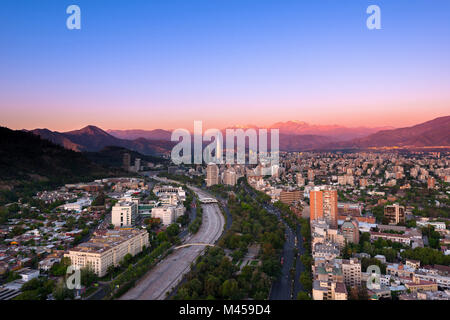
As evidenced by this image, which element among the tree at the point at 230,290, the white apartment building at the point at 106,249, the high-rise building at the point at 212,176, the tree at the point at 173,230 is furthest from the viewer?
the high-rise building at the point at 212,176

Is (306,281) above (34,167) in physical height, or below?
below

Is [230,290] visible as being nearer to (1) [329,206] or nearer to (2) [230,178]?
(1) [329,206]

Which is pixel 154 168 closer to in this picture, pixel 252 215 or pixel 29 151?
pixel 29 151

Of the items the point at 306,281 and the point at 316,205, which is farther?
the point at 316,205

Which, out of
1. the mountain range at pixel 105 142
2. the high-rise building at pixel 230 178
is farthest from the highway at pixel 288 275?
the mountain range at pixel 105 142

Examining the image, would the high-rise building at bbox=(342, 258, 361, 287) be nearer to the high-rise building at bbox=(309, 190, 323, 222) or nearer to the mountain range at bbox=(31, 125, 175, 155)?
the high-rise building at bbox=(309, 190, 323, 222)

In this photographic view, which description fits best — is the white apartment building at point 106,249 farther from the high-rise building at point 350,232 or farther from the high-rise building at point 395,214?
the high-rise building at point 395,214

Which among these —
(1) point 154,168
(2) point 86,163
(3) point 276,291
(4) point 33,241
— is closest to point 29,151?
(2) point 86,163

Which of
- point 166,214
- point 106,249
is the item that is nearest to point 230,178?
point 166,214
